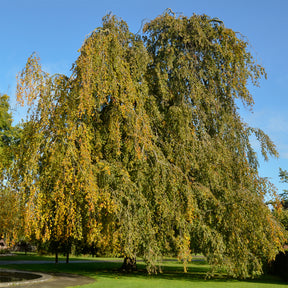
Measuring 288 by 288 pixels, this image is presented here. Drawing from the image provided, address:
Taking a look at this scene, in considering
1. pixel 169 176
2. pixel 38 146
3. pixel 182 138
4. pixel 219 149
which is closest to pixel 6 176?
pixel 38 146

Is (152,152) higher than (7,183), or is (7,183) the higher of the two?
(152,152)

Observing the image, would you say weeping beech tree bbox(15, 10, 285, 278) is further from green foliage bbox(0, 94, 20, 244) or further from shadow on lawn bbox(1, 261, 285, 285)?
shadow on lawn bbox(1, 261, 285, 285)

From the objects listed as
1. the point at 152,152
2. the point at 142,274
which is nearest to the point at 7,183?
the point at 152,152

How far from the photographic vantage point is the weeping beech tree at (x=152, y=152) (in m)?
10.0

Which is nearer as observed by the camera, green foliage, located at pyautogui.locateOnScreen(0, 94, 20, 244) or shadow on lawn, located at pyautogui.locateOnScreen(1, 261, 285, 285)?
green foliage, located at pyautogui.locateOnScreen(0, 94, 20, 244)

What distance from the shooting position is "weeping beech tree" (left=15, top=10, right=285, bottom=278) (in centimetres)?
1005

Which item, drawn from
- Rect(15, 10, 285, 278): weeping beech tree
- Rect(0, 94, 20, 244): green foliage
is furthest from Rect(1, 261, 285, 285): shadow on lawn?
Rect(0, 94, 20, 244): green foliage

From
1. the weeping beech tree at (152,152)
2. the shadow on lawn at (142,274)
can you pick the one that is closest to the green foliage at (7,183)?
the weeping beech tree at (152,152)

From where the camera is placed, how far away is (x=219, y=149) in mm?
12773

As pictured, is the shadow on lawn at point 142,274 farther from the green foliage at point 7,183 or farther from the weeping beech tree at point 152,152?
the green foliage at point 7,183

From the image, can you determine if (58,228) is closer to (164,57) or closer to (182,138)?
(182,138)

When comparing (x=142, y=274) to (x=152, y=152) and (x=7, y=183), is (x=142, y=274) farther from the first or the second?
(x=7, y=183)

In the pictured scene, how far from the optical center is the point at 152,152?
1160cm

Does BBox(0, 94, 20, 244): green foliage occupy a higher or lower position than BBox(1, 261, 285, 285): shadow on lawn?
higher
